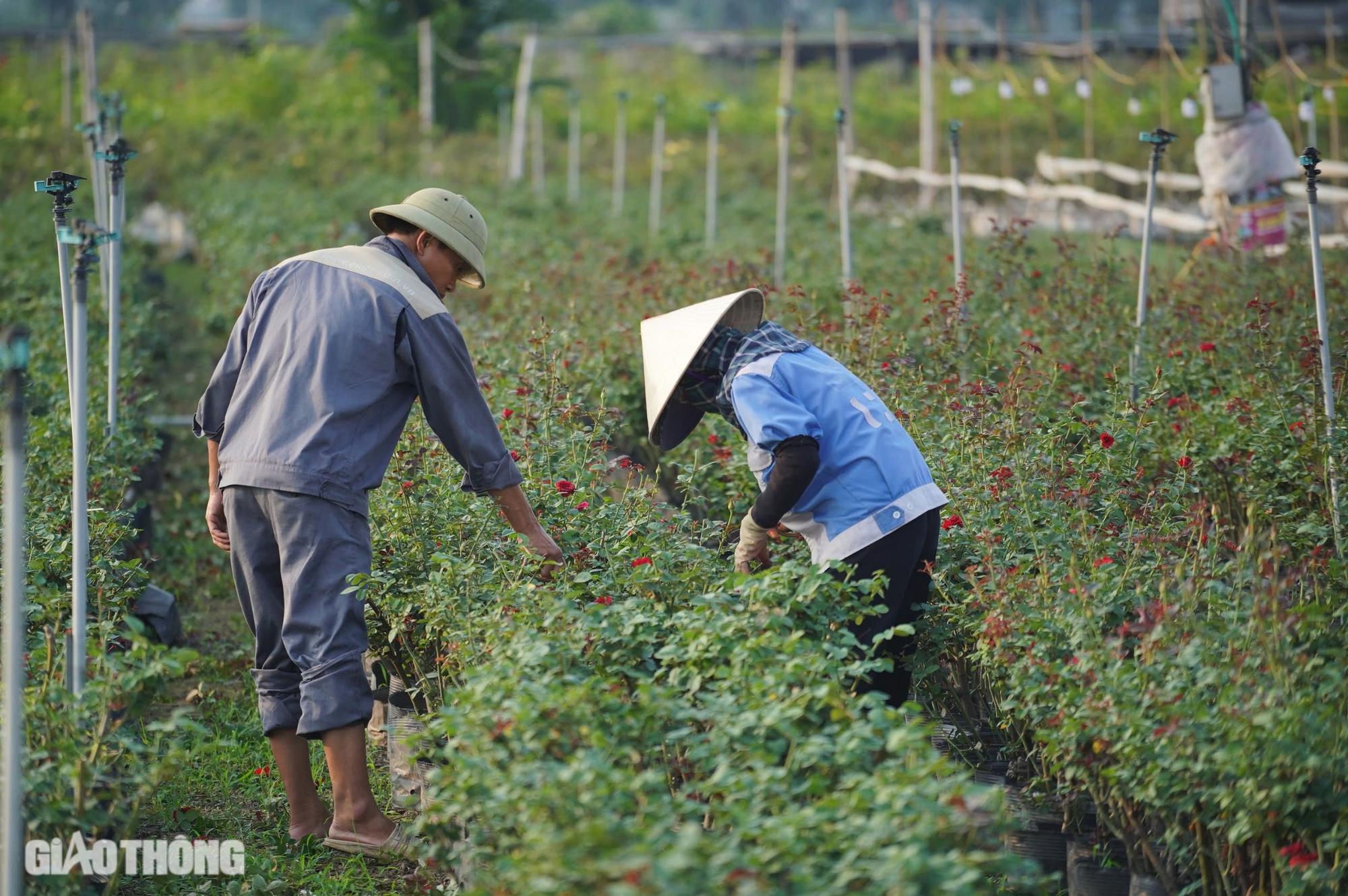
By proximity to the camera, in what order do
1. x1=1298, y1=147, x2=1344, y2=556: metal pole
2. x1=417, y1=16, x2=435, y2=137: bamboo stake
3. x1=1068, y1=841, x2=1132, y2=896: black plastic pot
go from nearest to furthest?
x1=1068, y1=841, x2=1132, y2=896: black plastic pot → x1=1298, y1=147, x2=1344, y2=556: metal pole → x1=417, y1=16, x2=435, y2=137: bamboo stake

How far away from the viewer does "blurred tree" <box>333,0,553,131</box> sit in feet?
68.8

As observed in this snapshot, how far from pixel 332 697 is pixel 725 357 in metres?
1.28

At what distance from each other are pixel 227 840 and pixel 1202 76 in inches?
306

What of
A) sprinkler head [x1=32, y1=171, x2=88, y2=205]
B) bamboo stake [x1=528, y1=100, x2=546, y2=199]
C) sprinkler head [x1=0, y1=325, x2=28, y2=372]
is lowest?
sprinkler head [x1=0, y1=325, x2=28, y2=372]

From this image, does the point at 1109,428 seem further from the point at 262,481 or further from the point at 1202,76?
the point at 1202,76

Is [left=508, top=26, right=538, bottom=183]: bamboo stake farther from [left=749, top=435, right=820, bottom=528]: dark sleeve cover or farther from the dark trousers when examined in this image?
[left=749, top=435, right=820, bottom=528]: dark sleeve cover

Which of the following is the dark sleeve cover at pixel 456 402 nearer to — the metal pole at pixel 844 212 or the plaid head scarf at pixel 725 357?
the plaid head scarf at pixel 725 357

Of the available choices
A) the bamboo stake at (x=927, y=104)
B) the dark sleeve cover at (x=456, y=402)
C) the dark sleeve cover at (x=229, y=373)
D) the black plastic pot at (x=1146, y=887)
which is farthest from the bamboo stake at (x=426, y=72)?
the black plastic pot at (x=1146, y=887)

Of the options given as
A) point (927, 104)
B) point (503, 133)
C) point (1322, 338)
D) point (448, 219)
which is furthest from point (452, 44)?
point (448, 219)

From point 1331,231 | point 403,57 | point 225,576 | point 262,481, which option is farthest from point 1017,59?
point 262,481

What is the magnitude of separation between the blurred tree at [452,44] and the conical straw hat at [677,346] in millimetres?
18320

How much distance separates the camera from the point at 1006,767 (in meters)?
3.38

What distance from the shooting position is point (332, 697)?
10.5ft

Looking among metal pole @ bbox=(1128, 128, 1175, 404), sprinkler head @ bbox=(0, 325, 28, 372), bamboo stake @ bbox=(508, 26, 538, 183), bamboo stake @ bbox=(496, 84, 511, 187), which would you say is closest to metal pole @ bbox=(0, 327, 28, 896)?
sprinkler head @ bbox=(0, 325, 28, 372)
